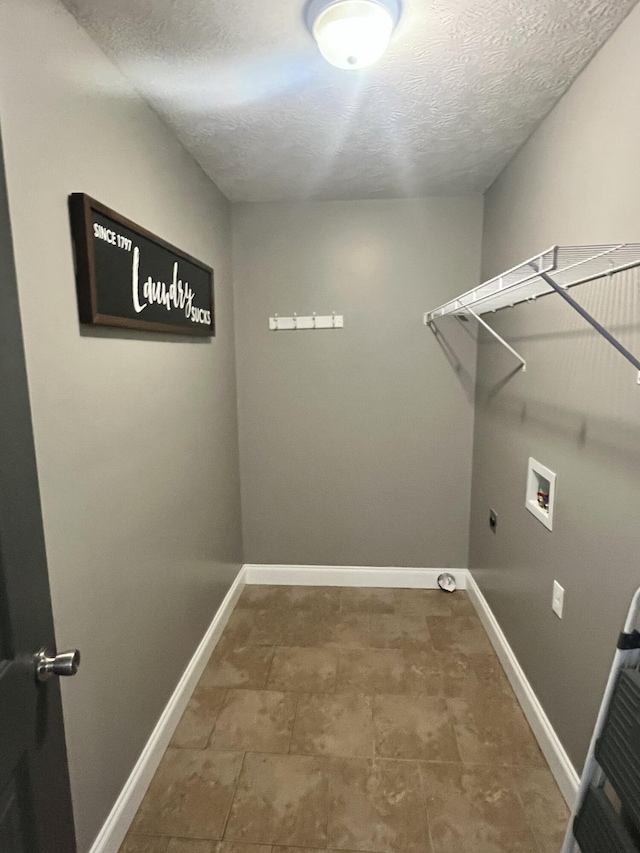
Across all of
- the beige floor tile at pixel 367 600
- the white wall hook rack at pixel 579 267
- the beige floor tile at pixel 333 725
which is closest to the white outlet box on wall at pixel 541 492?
the white wall hook rack at pixel 579 267

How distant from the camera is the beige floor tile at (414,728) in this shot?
177cm

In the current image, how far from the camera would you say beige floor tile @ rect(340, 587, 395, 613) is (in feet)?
9.02

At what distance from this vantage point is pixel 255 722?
193 centimetres

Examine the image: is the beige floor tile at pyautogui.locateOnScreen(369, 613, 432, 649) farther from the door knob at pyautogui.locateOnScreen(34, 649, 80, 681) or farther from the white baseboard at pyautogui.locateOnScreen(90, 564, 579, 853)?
the door knob at pyautogui.locateOnScreen(34, 649, 80, 681)

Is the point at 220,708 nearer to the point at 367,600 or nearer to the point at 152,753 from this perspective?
the point at 152,753

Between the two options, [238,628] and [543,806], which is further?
[238,628]

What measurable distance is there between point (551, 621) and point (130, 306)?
73.6 inches

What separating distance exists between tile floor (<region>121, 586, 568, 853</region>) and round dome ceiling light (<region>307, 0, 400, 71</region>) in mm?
2322

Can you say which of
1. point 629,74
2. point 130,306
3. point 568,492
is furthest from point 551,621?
point 130,306

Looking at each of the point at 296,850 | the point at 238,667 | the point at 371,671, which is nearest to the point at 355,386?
the point at 371,671

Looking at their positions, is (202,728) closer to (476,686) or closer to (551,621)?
(476,686)

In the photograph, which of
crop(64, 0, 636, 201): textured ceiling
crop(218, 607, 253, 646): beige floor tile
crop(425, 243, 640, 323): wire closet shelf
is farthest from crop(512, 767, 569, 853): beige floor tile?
crop(64, 0, 636, 201): textured ceiling

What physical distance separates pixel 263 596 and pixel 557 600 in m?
1.79

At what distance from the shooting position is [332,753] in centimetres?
177
